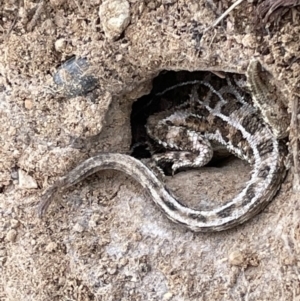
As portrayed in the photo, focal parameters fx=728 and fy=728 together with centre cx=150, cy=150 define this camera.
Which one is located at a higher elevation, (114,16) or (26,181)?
(114,16)

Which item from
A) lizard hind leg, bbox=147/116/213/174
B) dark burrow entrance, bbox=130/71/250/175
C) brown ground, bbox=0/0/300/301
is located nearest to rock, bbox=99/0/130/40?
brown ground, bbox=0/0/300/301

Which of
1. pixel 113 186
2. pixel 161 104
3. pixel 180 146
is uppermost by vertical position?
pixel 161 104

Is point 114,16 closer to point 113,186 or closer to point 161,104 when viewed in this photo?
point 113,186

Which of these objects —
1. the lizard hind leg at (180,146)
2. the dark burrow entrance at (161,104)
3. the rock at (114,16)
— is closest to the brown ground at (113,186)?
the rock at (114,16)

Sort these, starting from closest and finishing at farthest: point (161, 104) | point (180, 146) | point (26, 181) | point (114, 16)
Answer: point (114, 16), point (26, 181), point (180, 146), point (161, 104)

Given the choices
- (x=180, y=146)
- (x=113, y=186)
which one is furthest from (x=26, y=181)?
(x=180, y=146)

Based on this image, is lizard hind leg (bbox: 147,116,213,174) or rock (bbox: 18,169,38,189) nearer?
rock (bbox: 18,169,38,189)

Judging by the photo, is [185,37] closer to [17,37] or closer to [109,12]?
[109,12]

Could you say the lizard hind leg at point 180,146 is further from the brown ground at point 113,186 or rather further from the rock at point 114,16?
the rock at point 114,16

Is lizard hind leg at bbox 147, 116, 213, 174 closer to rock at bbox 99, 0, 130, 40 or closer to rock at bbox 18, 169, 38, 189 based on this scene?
rock at bbox 18, 169, 38, 189

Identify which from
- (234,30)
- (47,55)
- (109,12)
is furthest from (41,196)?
(234,30)
